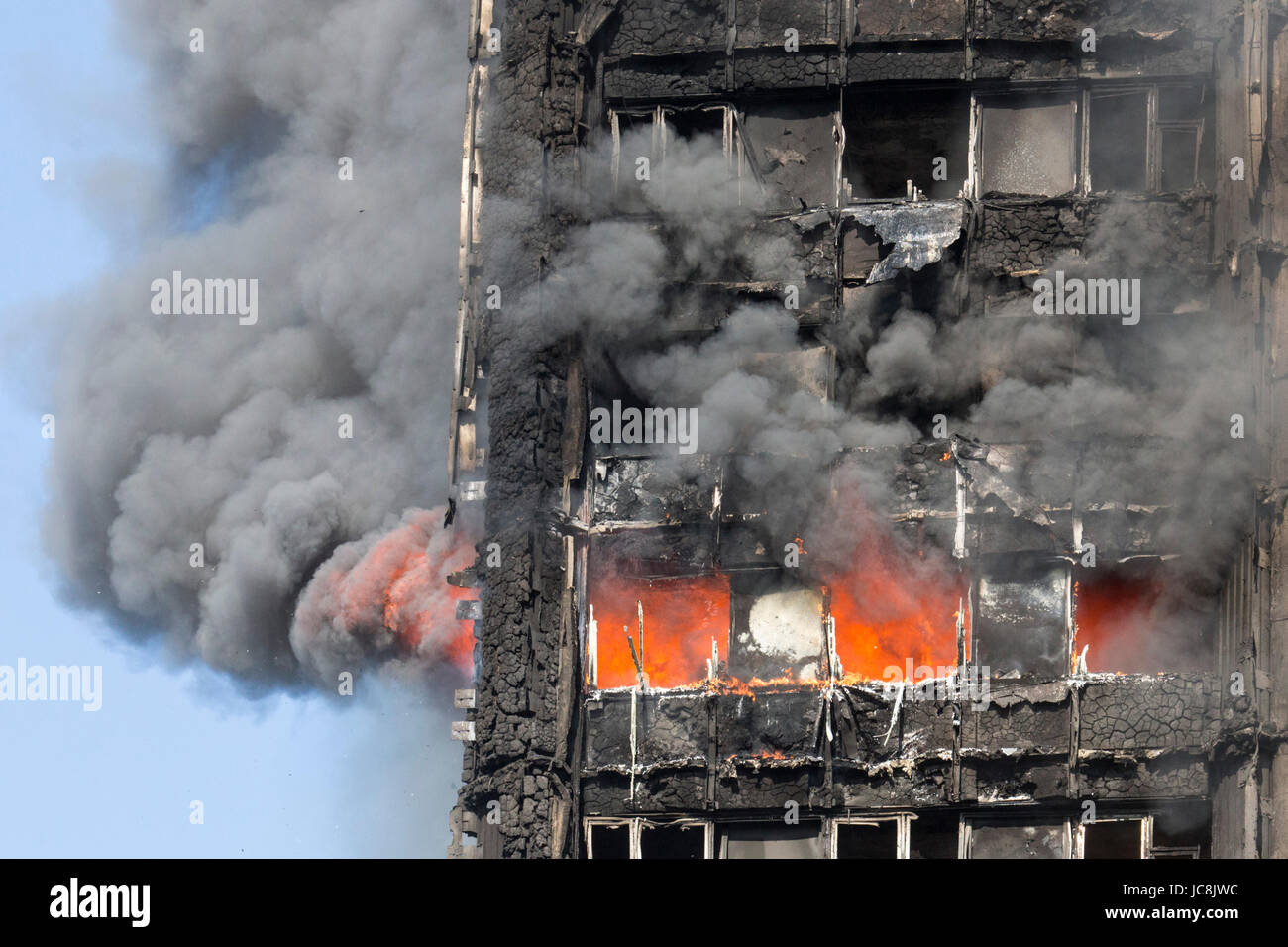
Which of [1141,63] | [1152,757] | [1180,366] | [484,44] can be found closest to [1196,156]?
[1141,63]

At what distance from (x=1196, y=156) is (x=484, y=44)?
33.2ft

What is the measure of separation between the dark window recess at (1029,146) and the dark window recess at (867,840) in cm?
889

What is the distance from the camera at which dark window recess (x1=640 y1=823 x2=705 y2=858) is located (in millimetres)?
23406

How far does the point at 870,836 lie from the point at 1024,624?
3.51 meters

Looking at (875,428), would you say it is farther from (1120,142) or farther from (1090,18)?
(1090,18)

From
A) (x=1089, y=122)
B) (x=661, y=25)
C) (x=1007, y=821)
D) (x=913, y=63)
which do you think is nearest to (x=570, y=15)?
(x=661, y=25)

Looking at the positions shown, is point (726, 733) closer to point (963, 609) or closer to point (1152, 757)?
point (963, 609)

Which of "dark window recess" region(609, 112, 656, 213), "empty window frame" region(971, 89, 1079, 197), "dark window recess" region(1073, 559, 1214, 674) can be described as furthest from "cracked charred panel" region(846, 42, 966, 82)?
"dark window recess" region(1073, 559, 1214, 674)

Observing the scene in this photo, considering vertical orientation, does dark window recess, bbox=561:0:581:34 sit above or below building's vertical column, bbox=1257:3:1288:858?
above

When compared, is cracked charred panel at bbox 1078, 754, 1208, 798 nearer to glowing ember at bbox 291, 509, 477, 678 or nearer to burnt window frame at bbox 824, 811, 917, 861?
burnt window frame at bbox 824, 811, 917, 861

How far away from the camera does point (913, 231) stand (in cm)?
2409

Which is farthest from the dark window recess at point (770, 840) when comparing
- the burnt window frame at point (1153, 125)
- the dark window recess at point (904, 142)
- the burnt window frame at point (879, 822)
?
the burnt window frame at point (1153, 125)
